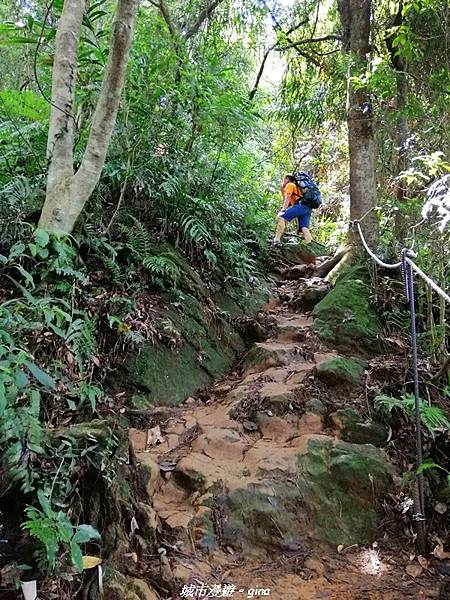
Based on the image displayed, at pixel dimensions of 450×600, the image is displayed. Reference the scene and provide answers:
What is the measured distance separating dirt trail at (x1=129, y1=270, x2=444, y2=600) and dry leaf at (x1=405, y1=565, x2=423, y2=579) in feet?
0.14

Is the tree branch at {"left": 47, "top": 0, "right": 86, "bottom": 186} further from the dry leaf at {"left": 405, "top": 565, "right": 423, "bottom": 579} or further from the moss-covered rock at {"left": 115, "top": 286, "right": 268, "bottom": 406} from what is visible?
the dry leaf at {"left": 405, "top": 565, "right": 423, "bottom": 579}

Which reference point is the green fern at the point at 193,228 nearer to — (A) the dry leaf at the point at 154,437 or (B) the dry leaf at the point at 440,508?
(A) the dry leaf at the point at 154,437

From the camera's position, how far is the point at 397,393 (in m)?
3.98

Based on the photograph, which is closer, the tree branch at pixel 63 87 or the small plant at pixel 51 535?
the small plant at pixel 51 535

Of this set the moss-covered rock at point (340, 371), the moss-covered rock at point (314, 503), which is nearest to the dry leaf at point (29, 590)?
the moss-covered rock at point (314, 503)

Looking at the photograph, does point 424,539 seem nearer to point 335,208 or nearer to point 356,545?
point 356,545

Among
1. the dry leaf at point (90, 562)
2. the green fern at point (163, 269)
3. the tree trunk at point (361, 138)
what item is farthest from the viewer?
the tree trunk at point (361, 138)

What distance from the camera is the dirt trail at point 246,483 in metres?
2.65

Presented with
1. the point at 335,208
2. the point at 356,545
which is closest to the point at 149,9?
the point at 335,208

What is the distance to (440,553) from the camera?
2936 millimetres

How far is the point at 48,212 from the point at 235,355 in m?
2.50

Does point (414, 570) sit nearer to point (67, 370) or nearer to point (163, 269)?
point (67, 370)

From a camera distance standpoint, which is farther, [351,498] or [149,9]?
[149,9]

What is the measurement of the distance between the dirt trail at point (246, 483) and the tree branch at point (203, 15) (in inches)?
217
